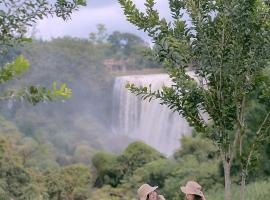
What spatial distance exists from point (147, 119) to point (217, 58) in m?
41.6

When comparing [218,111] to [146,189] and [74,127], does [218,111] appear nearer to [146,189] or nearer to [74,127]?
[146,189]

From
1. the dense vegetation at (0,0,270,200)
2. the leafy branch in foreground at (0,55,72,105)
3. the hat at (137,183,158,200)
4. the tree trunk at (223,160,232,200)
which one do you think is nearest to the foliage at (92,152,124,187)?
the dense vegetation at (0,0,270,200)

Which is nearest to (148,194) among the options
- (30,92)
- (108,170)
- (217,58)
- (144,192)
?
(144,192)

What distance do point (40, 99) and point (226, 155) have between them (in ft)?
10.3

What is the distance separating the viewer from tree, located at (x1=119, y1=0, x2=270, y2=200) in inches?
213

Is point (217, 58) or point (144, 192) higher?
point (217, 58)

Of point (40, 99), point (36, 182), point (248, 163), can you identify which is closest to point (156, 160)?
point (36, 182)

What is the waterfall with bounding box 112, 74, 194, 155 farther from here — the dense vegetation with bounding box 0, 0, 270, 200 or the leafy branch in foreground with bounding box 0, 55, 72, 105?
the leafy branch in foreground with bounding box 0, 55, 72, 105

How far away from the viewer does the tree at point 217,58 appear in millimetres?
5402

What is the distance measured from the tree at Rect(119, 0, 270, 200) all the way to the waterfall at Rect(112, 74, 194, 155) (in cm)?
3518

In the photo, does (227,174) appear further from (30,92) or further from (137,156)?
(137,156)

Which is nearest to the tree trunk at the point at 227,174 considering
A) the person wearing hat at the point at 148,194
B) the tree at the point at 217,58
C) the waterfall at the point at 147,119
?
the tree at the point at 217,58

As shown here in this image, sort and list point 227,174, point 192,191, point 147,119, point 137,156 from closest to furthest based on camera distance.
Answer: point 192,191 → point 227,174 → point 137,156 → point 147,119

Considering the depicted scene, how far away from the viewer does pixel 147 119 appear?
47.1m
